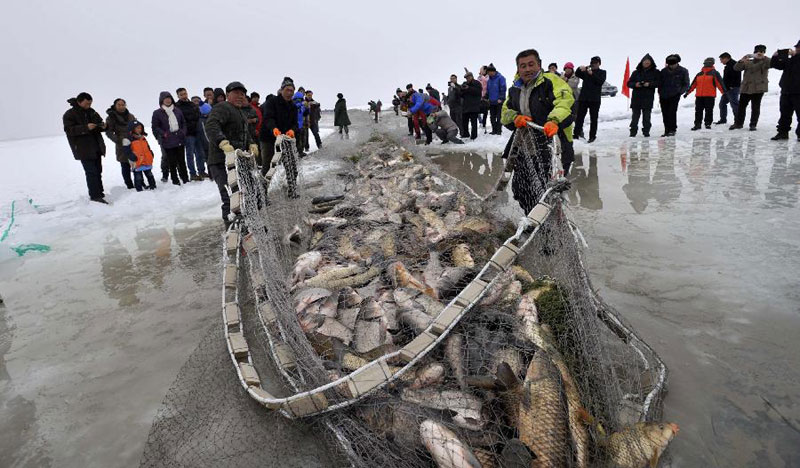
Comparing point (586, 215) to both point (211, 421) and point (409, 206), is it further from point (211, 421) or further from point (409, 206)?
point (211, 421)

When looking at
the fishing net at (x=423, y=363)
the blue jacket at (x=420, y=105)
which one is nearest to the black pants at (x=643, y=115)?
the blue jacket at (x=420, y=105)

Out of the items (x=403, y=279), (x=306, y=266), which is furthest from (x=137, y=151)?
(x=403, y=279)

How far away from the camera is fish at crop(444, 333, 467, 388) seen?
2.75 metres

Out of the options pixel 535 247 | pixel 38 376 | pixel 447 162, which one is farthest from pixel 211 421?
pixel 447 162

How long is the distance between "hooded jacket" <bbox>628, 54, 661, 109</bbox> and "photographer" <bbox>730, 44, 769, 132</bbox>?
6.72ft

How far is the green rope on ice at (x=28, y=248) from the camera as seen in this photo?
6.75 metres

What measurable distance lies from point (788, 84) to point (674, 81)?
113 inches

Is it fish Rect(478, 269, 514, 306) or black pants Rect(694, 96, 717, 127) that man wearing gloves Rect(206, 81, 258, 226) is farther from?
black pants Rect(694, 96, 717, 127)

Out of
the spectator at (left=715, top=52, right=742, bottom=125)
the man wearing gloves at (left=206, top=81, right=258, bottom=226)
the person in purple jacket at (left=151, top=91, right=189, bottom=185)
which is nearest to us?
the man wearing gloves at (left=206, top=81, right=258, bottom=226)

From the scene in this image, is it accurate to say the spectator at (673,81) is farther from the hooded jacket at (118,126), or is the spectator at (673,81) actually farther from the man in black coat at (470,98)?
the hooded jacket at (118,126)

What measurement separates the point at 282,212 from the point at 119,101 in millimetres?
6168

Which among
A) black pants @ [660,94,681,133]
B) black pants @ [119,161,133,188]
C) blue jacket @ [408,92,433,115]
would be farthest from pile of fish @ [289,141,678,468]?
blue jacket @ [408,92,433,115]

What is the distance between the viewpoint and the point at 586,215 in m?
6.43

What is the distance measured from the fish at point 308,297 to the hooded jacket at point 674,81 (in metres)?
12.9
